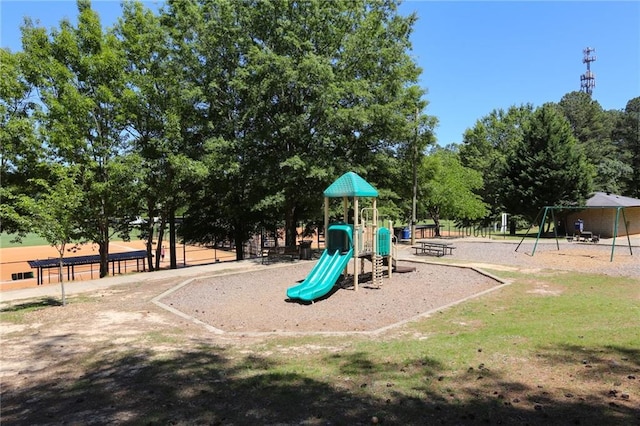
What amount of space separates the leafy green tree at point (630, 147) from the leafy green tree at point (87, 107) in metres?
55.7

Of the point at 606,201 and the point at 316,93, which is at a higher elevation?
the point at 316,93

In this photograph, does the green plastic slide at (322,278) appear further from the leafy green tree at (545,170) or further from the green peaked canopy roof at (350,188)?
the leafy green tree at (545,170)

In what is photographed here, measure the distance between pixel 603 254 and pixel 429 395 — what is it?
798 inches

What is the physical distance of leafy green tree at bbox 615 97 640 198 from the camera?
50500 millimetres

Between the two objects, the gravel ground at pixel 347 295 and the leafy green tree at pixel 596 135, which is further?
the leafy green tree at pixel 596 135

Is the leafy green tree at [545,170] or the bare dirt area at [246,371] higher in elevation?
the leafy green tree at [545,170]

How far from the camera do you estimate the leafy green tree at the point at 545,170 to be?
32250 mm

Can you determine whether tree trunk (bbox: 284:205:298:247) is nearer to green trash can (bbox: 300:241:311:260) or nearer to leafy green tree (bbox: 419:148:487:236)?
green trash can (bbox: 300:241:311:260)

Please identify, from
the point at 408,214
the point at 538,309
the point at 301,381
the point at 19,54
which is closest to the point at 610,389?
the point at 301,381

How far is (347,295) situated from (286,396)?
7.98 metres

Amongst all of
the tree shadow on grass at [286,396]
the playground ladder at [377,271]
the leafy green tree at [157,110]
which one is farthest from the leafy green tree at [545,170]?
the tree shadow on grass at [286,396]

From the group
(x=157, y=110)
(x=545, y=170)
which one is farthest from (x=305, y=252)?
(x=545, y=170)

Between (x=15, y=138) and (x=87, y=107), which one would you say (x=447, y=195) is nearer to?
(x=87, y=107)

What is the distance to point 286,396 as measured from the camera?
5043 millimetres
